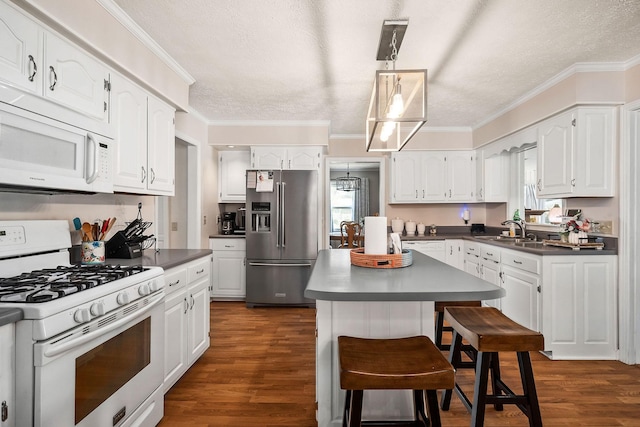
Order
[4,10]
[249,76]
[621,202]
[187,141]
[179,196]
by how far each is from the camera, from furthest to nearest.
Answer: [179,196]
[187,141]
[249,76]
[621,202]
[4,10]

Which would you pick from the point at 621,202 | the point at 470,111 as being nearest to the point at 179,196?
the point at 470,111

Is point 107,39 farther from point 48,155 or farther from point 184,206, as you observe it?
point 184,206

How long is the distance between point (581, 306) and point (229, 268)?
3.80 m

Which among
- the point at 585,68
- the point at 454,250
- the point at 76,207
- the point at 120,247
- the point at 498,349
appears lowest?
the point at 498,349

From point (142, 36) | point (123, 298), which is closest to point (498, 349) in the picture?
point (123, 298)

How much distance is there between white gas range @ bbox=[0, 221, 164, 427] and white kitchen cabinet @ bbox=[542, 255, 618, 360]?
2.95 metres

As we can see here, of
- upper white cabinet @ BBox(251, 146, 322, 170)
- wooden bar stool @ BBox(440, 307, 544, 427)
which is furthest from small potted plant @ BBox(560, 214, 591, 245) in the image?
upper white cabinet @ BBox(251, 146, 322, 170)

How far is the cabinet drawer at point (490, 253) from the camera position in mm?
3529

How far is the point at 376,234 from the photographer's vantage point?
1.90 meters

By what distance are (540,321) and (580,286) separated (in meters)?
0.43

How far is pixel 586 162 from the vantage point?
282cm

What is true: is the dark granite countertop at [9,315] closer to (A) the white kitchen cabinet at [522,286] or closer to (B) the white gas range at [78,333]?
(B) the white gas range at [78,333]

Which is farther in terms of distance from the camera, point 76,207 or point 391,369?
point 76,207

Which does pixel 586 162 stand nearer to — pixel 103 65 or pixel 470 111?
pixel 470 111
